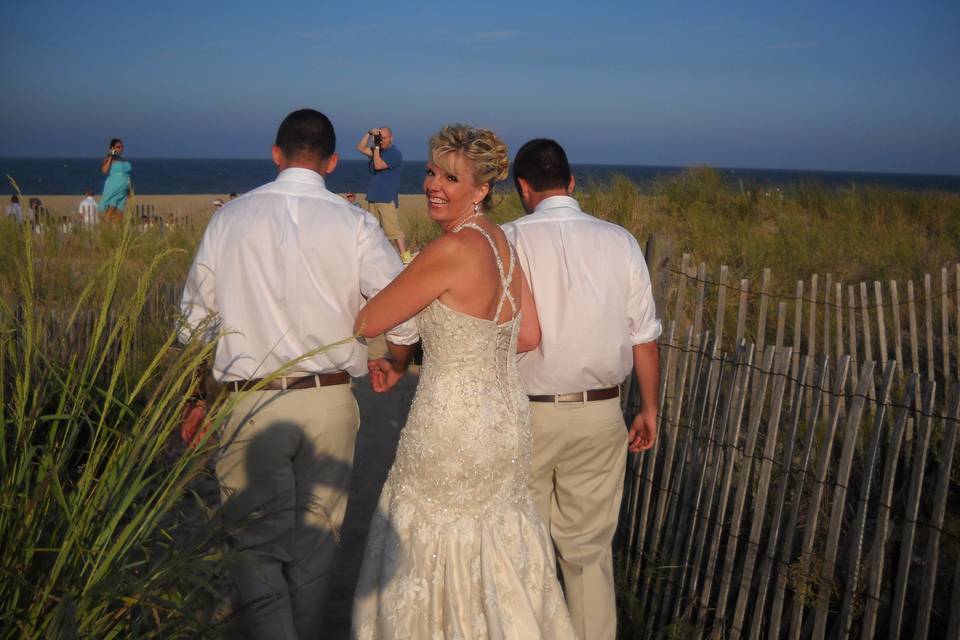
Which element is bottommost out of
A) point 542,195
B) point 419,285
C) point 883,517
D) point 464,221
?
point 883,517

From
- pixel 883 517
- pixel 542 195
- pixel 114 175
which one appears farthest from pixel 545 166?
pixel 114 175

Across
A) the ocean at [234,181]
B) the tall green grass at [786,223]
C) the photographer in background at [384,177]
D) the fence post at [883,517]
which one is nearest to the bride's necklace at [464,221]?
the fence post at [883,517]

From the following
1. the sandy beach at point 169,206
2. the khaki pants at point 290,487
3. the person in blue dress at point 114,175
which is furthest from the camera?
the sandy beach at point 169,206

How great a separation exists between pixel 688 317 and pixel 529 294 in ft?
17.8

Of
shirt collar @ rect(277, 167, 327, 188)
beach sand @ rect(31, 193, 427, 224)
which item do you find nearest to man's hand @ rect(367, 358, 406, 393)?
shirt collar @ rect(277, 167, 327, 188)

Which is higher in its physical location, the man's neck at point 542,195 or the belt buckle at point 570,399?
Answer: the man's neck at point 542,195

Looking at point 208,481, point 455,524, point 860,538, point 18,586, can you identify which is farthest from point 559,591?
point 208,481

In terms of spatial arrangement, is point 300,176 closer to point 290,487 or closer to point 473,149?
point 473,149

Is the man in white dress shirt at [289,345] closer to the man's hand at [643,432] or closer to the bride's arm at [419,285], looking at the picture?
the bride's arm at [419,285]

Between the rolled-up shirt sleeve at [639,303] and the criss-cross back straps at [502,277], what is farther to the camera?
the rolled-up shirt sleeve at [639,303]

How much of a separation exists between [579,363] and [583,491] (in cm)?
54

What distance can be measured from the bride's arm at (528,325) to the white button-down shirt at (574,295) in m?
0.07

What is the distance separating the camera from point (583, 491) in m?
3.90

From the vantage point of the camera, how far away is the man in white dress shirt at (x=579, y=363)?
3809 millimetres
